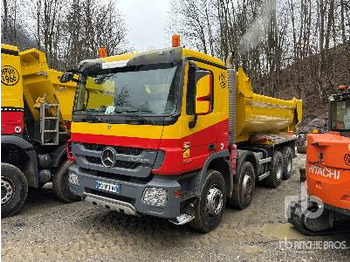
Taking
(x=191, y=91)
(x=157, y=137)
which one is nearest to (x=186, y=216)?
(x=157, y=137)

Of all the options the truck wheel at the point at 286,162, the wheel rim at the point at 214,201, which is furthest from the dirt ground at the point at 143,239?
the truck wheel at the point at 286,162

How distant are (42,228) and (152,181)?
7.18ft

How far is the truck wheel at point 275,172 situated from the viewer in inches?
303

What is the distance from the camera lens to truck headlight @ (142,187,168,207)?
12.9ft

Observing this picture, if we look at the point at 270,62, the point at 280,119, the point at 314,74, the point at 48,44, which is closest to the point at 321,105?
the point at 314,74

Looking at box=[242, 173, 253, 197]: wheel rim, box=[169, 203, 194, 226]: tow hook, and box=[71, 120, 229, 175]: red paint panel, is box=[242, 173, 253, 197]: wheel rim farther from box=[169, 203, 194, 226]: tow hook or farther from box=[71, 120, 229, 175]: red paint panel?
box=[169, 203, 194, 226]: tow hook

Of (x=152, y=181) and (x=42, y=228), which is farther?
(x=42, y=228)

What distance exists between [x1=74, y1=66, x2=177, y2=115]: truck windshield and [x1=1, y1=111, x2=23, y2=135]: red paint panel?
4.60 feet

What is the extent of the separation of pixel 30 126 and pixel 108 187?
9.50 feet

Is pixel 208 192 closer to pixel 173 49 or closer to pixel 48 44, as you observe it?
pixel 173 49

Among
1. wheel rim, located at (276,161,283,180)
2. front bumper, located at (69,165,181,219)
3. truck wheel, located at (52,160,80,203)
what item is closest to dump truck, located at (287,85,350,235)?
front bumper, located at (69,165,181,219)

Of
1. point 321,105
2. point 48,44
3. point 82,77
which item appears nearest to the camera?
point 82,77

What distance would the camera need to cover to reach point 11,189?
546cm

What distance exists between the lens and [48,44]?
2097cm
